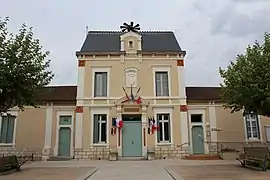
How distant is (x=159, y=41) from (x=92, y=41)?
547cm

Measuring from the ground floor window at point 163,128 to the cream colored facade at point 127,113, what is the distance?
17 cm

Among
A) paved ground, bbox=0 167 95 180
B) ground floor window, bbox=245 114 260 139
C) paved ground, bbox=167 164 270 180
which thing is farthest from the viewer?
ground floor window, bbox=245 114 260 139

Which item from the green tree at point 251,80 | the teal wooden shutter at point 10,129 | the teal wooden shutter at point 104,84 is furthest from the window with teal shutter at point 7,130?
the green tree at point 251,80

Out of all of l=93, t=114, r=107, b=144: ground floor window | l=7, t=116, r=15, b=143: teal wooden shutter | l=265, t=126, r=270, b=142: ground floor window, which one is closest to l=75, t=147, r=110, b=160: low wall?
l=93, t=114, r=107, b=144: ground floor window

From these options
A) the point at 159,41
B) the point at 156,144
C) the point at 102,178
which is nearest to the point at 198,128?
the point at 156,144

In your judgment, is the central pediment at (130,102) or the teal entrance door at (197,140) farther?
the teal entrance door at (197,140)

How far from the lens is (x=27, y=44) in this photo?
1464 centimetres

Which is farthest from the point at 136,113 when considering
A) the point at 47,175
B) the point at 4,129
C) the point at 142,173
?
the point at 47,175

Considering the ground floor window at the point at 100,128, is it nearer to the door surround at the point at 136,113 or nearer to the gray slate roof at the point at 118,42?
the door surround at the point at 136,113

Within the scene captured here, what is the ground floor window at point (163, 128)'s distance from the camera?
21562 mm

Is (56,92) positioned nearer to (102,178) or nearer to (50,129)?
(50,129)

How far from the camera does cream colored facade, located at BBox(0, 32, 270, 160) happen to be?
69.9 feet

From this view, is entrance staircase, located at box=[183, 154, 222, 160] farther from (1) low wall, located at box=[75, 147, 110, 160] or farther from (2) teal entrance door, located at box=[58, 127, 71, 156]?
(2) teal entrance door, located at box=[58, 127, 71, 156]

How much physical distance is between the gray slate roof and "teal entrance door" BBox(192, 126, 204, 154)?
20.3 ft
